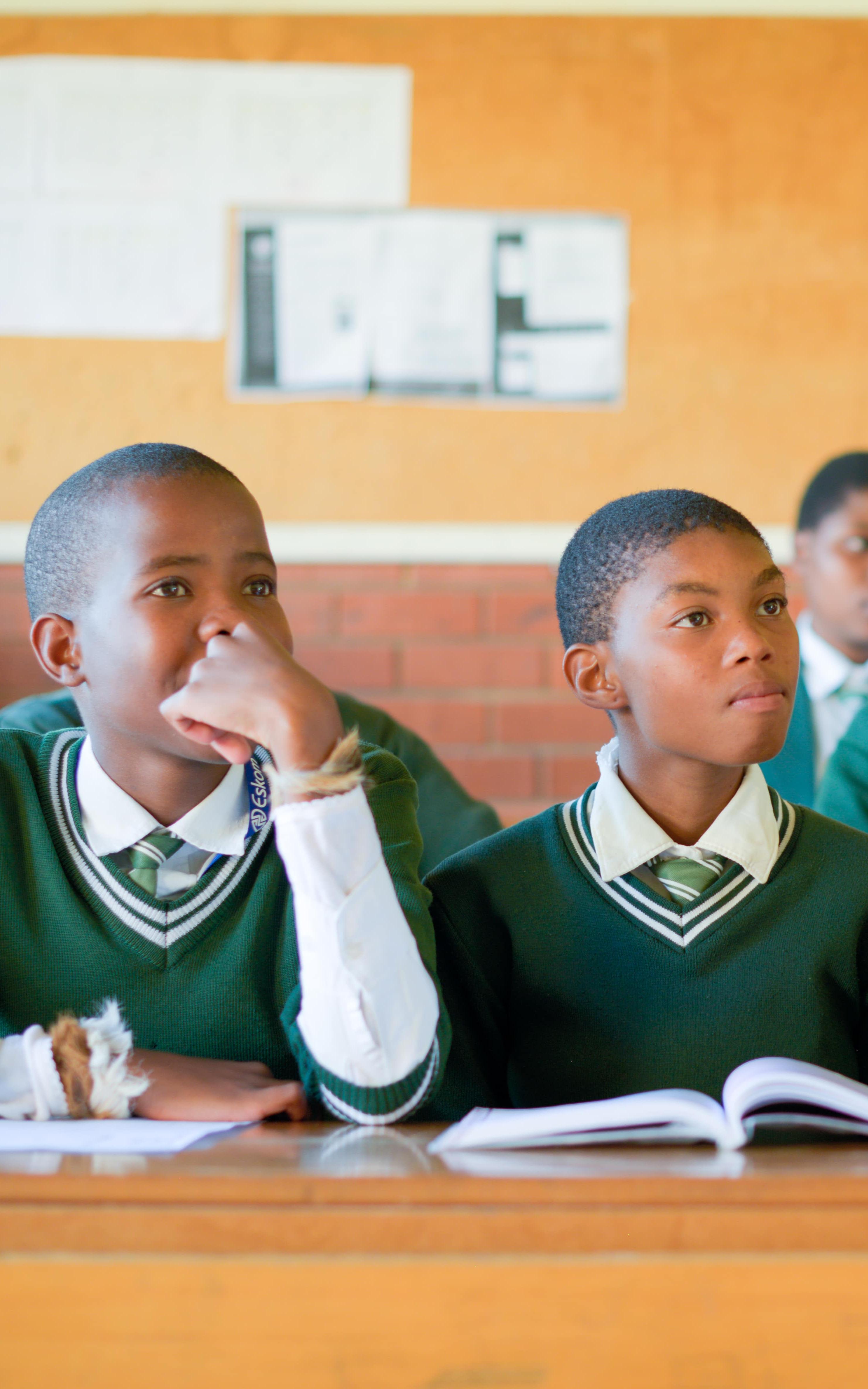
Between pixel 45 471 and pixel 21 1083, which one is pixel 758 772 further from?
pixel 45 471

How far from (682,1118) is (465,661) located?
70.6 inches

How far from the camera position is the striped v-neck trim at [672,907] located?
3.43 feet

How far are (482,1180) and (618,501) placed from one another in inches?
31.9

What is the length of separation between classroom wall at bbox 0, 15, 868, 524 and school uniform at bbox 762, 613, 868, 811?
0.99 ft

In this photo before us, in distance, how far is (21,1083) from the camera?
0.85 metres

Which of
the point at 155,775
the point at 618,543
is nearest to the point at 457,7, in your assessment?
the point at 618,543

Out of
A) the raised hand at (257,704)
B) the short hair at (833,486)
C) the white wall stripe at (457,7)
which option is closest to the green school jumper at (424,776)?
the raised hand at (257,704)

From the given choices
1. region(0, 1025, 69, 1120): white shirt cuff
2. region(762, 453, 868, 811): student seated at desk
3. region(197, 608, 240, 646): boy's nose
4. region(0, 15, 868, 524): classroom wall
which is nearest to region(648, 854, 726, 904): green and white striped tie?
region(197, 608, 240, 646): boy's nose

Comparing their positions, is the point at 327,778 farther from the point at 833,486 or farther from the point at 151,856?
the point at 833,486

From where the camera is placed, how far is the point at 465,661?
243cm

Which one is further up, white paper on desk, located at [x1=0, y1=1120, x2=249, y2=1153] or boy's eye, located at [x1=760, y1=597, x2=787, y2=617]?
boy's eye, located at [x1=760, y1=597, x2=787, y2=617]

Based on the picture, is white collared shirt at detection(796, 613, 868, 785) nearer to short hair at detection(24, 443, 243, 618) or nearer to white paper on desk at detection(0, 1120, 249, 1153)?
short hair at detection(24, 443, 243, 618)

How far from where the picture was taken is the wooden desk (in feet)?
1.67

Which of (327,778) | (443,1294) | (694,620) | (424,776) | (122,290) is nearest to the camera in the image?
(443,1294)
